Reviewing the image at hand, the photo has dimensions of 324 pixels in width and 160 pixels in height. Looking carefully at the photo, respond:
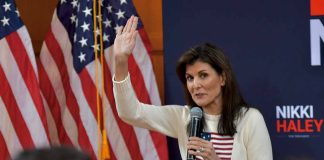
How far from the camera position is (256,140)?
2.53m

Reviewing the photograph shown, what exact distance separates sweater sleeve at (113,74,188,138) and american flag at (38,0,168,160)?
503mm

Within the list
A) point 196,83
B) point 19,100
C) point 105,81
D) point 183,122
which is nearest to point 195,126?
point 196,83

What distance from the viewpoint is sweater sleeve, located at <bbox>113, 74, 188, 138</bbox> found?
239cm

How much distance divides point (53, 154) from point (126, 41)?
1.64 meters

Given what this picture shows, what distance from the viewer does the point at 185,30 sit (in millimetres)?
3164

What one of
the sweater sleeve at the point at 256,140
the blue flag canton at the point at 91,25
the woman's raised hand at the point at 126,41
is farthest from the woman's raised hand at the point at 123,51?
the blue flag canton at the point at 91,25

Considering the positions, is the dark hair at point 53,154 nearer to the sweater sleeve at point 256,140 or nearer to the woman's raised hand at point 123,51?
the woman's raised hand at point 123,51

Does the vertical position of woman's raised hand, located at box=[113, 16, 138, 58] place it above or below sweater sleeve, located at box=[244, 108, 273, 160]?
above

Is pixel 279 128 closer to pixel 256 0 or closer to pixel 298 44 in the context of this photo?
pixel 298 44

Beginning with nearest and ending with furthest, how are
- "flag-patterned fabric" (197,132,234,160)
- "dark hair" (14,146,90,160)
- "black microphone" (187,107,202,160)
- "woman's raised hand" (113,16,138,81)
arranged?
"dark hair" (14,146,90,160) < "black microphone" (187,107,202,160) < "woman's raised hand" (113,16,138,81) < "flag-patterned fabric" (197,132,234,160)

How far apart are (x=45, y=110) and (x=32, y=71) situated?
281mm

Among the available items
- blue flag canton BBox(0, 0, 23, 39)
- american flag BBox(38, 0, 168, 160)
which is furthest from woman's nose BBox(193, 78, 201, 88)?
blue flag canton BBox(0, 0, 23, 39)

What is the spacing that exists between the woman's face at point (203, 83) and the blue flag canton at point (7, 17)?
108 cm

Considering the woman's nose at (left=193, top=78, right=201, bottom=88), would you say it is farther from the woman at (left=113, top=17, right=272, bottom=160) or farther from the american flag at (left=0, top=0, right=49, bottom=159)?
the american flag at (left=0, top=0, right=49, bottom=159)
